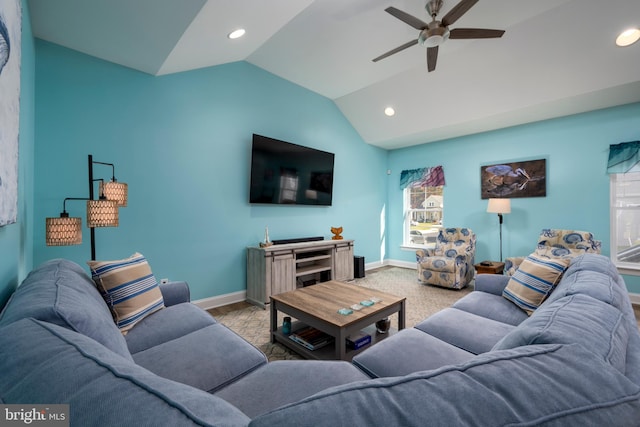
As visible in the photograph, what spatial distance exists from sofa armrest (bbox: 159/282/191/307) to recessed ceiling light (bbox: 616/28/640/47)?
4.76 metres

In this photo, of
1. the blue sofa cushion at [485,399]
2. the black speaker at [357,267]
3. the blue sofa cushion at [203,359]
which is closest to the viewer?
the blue sofa cushion at [485,399]

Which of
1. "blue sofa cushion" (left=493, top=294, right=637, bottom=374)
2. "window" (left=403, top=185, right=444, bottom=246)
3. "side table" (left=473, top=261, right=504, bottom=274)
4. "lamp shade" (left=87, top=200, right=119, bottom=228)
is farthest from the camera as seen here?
"window" (left=403, top=185, right=444, bottom=246)

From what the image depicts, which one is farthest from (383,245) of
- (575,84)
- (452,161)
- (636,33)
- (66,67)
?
(66,67)

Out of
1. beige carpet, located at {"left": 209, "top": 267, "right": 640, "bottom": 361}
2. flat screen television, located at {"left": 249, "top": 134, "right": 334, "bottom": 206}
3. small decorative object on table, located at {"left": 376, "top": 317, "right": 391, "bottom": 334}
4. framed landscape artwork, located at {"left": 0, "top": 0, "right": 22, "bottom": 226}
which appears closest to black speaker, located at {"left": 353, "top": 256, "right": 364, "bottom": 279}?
beige carpet, located at {"left": 209, "top": 267, "right": 640, "bottom": 361}

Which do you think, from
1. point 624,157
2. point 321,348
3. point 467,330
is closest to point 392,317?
point 321,348

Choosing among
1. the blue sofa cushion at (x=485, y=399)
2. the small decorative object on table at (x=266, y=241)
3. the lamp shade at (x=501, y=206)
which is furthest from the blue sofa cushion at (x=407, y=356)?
the lamp shade at (x=501, y=206)

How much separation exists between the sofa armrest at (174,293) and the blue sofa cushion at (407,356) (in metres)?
1.46

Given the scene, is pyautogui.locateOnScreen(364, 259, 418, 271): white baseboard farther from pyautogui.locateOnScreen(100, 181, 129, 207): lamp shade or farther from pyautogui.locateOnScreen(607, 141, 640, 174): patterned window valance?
pyautogui.locateOnScreen(100, 181, 129, 207): lamp shade

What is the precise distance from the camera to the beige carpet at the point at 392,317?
2.43 m

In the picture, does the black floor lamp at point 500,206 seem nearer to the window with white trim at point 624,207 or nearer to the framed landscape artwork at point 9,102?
the window with white trim at point 624,207

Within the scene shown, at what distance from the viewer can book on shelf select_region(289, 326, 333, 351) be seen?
207 cm

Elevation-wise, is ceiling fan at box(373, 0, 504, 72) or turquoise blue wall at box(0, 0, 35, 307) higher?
ceiling fan at box(373, 0, 504, 72)

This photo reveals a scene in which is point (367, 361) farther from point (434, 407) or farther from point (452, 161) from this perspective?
point (452, 161)

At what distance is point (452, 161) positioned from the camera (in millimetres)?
5047
